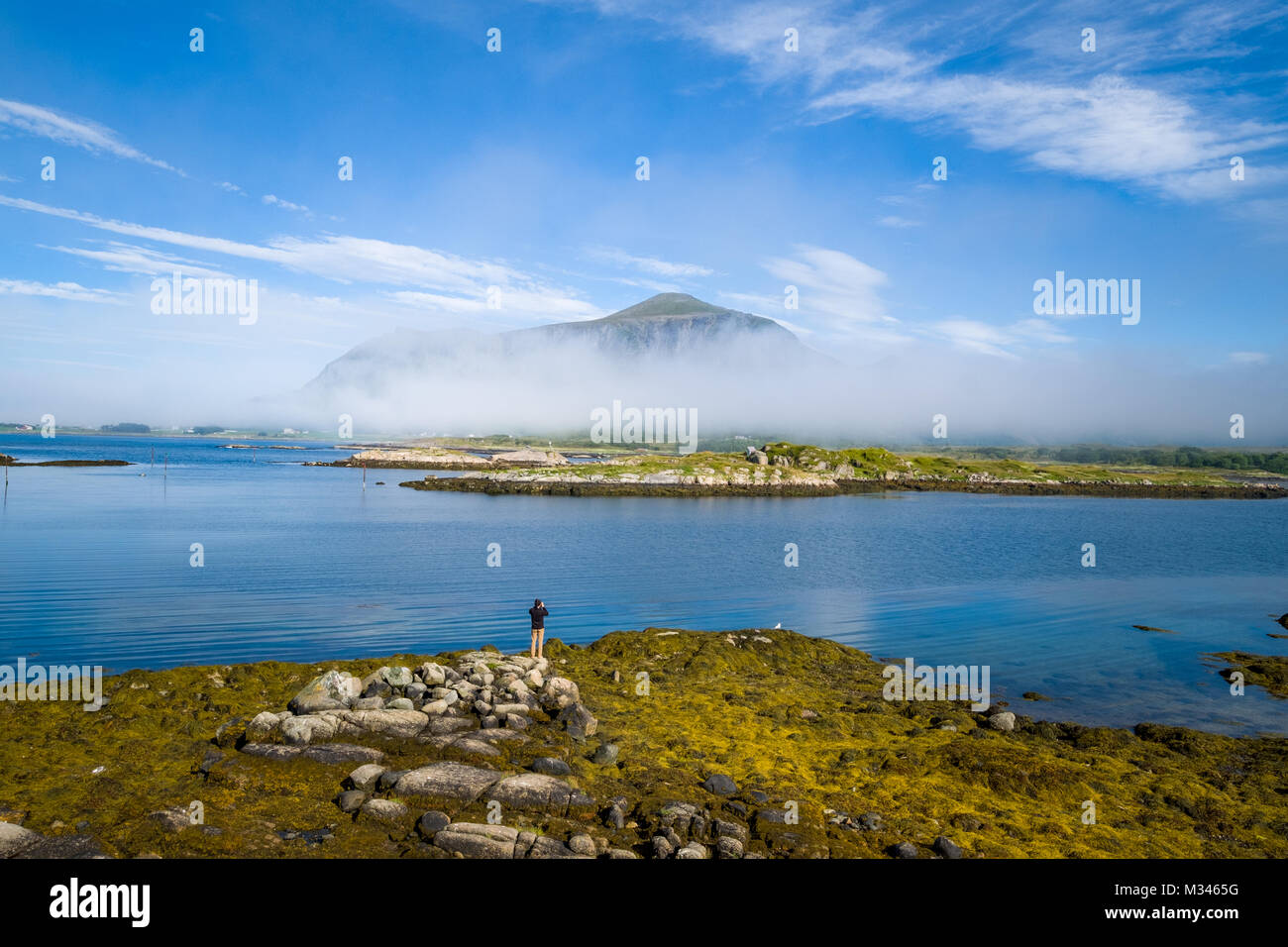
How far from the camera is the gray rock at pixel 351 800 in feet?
42.4

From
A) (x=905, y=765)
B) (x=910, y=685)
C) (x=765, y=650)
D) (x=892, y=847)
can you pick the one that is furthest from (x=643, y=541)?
(x=892, y=847)

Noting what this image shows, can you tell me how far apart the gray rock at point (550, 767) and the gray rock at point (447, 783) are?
0.92 meters

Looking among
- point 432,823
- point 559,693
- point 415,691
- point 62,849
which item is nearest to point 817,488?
point 559,693

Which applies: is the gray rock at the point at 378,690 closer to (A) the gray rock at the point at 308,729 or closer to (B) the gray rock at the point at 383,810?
(A) the gray rock at the point at 308,729

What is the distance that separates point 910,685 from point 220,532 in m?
51.3

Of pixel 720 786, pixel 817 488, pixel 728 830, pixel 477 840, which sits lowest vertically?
pixel 720 786

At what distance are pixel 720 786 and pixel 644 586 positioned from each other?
25903 mm

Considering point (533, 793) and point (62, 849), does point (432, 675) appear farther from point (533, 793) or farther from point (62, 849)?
point (62, 849)

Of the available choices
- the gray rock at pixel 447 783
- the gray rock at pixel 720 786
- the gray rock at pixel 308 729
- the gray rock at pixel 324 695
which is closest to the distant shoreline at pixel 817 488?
the gray rock at pixel 324 695

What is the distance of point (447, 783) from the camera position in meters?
13.7

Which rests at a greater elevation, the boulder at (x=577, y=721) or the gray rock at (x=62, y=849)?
the gray rock at (x=62, y=849)

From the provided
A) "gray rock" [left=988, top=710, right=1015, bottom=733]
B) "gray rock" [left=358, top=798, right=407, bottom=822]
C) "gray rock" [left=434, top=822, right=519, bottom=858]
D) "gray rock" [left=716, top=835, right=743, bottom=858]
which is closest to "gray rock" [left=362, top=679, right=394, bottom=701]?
"gray rock" [left=358, top=798, right=407, bottom=822]

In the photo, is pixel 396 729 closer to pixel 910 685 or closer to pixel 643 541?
pixel 910 685

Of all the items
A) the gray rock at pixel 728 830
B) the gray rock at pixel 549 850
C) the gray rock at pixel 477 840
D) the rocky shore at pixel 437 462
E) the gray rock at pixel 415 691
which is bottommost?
the gray rock at pixel 728 830
